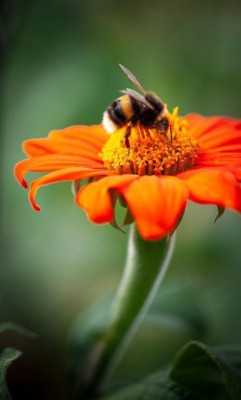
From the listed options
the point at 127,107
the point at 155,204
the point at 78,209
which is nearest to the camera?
the point at 155,204

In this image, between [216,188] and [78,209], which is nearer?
[216,188]

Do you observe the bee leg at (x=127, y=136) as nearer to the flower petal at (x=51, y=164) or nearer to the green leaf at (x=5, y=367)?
the flower petal at (x=51, y=164)

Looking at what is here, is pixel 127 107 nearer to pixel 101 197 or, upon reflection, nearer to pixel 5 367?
pixel 101 197

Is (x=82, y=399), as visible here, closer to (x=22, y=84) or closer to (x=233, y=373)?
(x=233, y=373)

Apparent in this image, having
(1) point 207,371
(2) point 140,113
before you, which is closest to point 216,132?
(2) point 140,113

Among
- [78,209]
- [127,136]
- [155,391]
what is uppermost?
[127,136]

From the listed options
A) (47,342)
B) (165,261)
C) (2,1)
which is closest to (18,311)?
(47,342)

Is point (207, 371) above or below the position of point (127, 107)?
below
